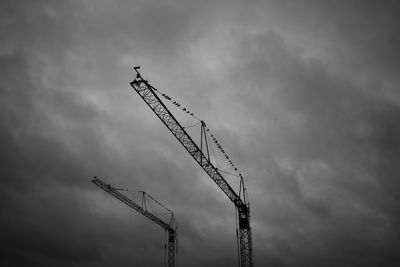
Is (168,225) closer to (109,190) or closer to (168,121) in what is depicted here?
(109,190)

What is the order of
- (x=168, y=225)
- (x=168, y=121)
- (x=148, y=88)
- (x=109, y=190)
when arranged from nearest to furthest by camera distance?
(x=148, y=88)
(x=168, y=121)
(x=109, y=190)
(x=168, y=225)

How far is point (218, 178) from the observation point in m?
47.4

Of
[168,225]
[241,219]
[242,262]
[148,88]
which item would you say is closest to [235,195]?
[241,219]

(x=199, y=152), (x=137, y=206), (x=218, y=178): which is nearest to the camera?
(x=199, y=152)

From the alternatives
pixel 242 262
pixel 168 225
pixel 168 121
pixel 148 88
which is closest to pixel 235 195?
pixel 242 262

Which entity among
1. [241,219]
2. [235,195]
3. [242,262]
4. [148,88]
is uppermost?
[148,88]

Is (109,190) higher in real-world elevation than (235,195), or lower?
higher

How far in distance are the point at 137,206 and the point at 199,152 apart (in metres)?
30.4

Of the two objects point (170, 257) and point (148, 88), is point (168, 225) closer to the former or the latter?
point (170, 257)

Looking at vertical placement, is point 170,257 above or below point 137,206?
below

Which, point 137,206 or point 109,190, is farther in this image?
point 137,206

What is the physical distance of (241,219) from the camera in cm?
5147

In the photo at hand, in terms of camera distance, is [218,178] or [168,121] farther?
[218,178]

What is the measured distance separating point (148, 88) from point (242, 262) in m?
29.9
